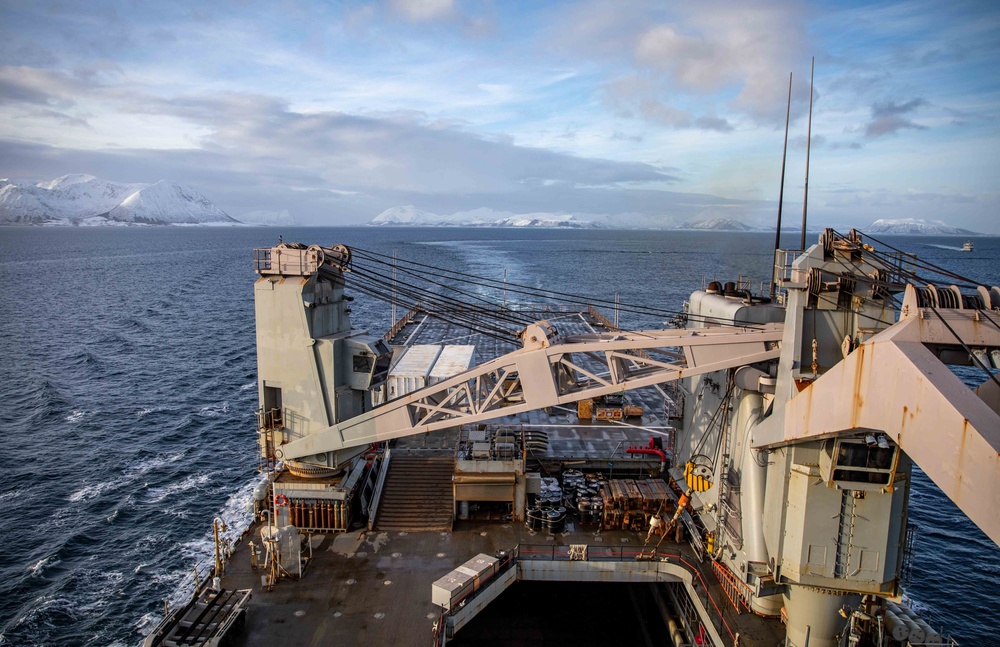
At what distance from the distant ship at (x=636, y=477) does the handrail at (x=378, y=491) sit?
3.4 inches

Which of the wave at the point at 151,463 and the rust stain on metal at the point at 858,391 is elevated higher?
the rust stain on metal at the point at 858,391

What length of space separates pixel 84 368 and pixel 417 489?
57.0 meters

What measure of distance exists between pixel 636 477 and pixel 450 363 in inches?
658

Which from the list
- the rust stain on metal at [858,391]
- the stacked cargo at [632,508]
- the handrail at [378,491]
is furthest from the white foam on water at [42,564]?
the rust stain on metal at [858,391]

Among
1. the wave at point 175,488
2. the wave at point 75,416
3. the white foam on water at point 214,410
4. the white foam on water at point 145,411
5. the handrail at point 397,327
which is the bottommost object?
the wave at point 175,488

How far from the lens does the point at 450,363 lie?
46.3 metres

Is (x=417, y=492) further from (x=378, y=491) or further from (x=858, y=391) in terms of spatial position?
(x=858, y=391)

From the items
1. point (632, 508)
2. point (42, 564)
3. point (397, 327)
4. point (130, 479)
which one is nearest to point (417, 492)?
point (632, 508)

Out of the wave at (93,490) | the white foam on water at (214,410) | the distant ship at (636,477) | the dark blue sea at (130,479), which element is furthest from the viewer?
the white foam on water at (214,410)

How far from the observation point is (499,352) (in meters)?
64.9

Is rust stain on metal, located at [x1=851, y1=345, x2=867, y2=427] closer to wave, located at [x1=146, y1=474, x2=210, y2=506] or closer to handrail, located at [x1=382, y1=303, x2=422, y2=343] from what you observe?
wave, located at [x1=146, y1=474, x2=210, y2=506]

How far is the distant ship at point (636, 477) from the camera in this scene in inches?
745

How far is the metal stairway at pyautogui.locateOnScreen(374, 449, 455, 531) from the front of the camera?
93.9ft

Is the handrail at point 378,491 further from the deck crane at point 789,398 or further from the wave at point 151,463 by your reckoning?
the wave at point 151,463
